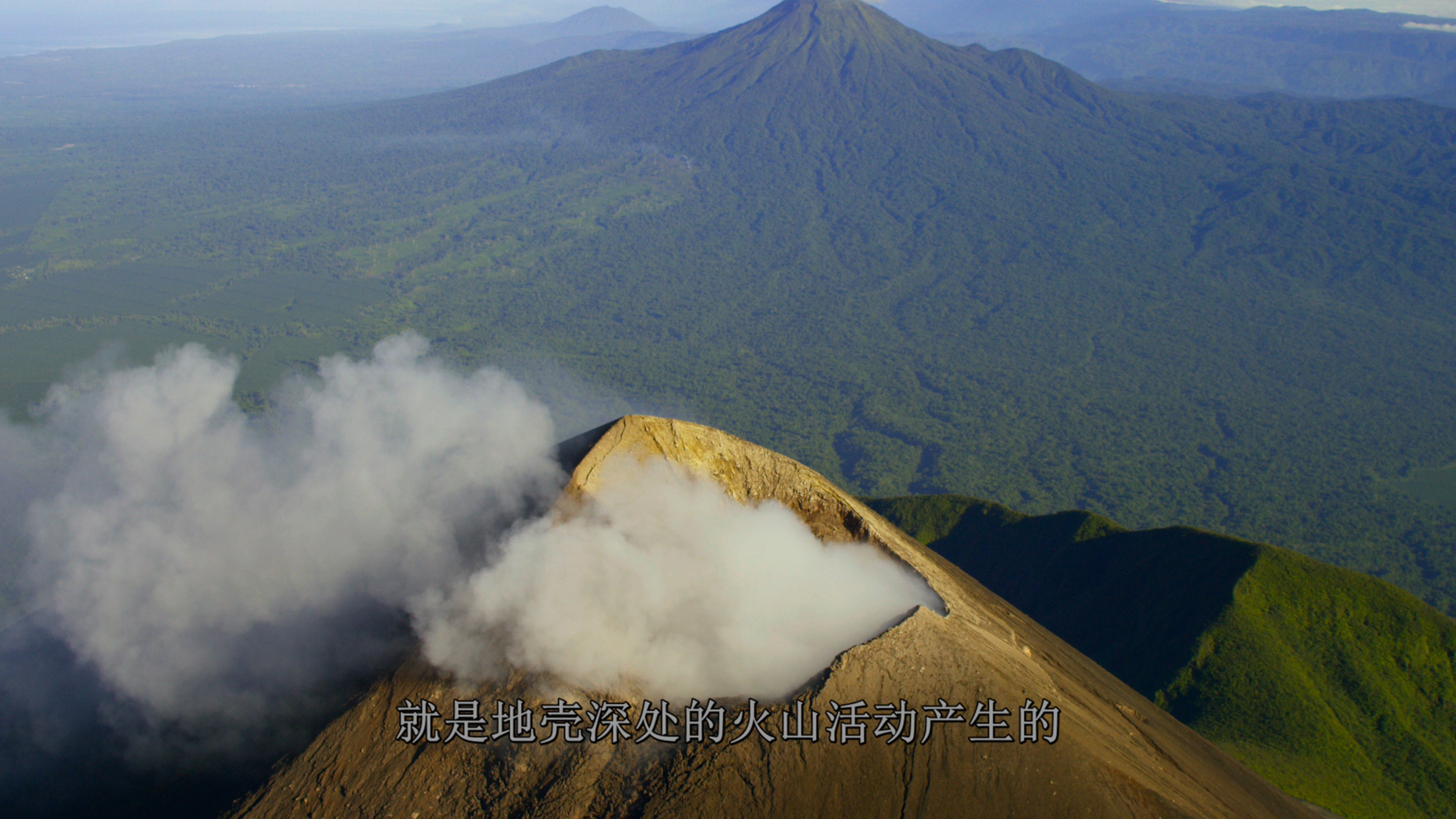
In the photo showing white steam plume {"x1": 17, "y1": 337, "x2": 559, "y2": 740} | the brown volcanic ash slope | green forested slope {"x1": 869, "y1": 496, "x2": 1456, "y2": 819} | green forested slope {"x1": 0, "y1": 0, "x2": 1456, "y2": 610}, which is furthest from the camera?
green forested slope {"x1": 0, "y1": 0, "x2": 1456, "y2": 610}

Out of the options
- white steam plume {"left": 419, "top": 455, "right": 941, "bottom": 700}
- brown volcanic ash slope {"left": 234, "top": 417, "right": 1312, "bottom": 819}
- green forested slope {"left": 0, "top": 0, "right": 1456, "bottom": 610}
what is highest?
white steam plume {"left": 419, "top": 455, "right": 941, "bottom": 700}

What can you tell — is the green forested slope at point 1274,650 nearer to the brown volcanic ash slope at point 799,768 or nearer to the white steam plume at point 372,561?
the brown volcanic ash slope at point 799,768

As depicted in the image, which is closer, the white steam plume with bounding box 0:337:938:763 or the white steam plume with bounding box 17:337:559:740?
the white steam plume with bounding box 0:337:938:763

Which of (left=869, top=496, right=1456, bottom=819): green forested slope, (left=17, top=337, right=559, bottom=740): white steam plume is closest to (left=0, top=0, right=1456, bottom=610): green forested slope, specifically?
(left=869, top=496, right=1456, bottom=819): green forested slope

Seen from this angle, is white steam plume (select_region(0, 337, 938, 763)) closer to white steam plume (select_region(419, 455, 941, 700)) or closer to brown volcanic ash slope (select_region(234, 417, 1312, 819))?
white steam plume (select_region(419, 455, 941, 700))

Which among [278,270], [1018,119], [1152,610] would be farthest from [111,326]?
[1018,119]

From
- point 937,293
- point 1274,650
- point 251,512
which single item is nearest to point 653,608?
point 251,512

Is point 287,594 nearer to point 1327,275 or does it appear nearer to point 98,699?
point 98,699
